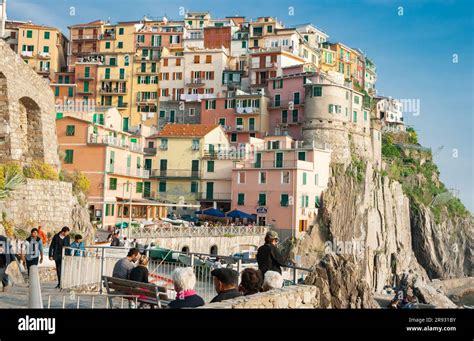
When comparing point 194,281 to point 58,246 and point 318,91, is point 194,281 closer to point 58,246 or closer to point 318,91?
point 58,246

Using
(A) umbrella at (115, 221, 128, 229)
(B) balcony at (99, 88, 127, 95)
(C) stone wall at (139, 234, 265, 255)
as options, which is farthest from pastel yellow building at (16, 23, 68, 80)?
(C) stone wall at (139, 234, 265, 255)

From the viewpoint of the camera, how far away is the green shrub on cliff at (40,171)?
77.2 feet

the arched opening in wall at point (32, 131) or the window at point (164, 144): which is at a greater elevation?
the window at point (164, 144)

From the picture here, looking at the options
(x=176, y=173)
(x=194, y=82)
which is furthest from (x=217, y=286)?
(x=194, y=82)

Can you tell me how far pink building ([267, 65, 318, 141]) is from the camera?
5728 centimetres

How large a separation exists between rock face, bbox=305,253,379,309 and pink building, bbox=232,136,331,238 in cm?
3103

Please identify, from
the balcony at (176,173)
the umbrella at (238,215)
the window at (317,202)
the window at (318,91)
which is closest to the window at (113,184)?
the balcony at (176,173)

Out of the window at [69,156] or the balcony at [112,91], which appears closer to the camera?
the window at [69,156]

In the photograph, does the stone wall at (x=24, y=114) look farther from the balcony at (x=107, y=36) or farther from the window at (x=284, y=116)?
the balcony at (x=107, y=36)

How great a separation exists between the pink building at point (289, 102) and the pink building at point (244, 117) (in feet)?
2.94

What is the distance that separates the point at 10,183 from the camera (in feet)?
68.4
